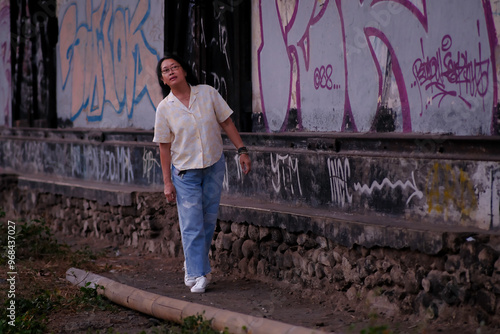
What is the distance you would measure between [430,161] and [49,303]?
3465 mm

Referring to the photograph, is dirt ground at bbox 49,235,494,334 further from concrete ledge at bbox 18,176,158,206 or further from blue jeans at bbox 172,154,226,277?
concrete ledge at bbox 18,176,158,206

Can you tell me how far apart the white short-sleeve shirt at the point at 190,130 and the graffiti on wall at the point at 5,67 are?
933 centimetres

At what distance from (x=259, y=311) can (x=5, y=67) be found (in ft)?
35.5

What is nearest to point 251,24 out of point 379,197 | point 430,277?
point 379,197

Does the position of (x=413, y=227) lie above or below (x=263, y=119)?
below

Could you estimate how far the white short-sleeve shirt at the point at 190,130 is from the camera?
21.5ft

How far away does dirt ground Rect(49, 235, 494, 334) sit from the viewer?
5461 mm

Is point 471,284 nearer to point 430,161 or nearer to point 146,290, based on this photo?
point 430,161

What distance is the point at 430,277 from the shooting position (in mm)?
5395

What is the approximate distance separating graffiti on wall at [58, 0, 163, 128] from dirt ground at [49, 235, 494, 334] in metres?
3.59

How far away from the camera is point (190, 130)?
6547 mm


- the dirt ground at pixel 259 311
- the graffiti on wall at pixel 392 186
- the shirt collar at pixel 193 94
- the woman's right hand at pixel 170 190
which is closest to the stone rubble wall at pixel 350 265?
the dirt ground at pixel 259 311

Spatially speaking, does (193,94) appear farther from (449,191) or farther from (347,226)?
(449,191)

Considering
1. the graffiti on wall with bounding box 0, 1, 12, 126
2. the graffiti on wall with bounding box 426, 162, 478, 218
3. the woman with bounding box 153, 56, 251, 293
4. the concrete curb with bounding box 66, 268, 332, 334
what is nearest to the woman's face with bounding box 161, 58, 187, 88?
the woman with bounding box 153, 56, 251, 293
